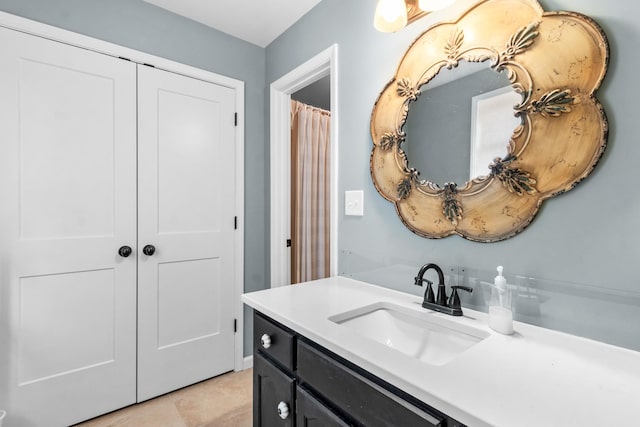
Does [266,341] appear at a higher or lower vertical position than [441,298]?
lower

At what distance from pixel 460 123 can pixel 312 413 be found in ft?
3.71

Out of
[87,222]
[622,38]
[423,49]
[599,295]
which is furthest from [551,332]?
[87,222]

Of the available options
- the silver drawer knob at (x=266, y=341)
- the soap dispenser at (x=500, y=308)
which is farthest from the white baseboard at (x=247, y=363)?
the soap dispenser at (x=500, y=308)

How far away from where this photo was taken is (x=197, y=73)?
79.5 inches

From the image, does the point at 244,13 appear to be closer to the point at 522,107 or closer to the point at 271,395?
the point at 522,107

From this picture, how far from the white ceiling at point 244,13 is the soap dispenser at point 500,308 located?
5.88 ft

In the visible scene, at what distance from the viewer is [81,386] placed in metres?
1.68

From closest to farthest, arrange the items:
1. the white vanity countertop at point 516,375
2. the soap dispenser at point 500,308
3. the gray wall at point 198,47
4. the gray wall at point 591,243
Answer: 1. the white vanity countertop at point 516,375
2. the gray wall at point 591,243
3. the soap dispenser at point 500,308
4. the gray wall at point 198,47

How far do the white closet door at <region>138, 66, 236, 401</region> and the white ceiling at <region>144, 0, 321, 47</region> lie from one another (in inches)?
15.7

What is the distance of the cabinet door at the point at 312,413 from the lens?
85 centimetres

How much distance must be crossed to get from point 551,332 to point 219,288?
1.89 m

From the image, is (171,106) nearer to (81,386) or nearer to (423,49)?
(423,49)

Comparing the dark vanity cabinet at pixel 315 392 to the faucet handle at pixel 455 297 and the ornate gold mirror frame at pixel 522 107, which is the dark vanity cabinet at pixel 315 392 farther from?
the ornate gold mirror frame at pixel 522 107

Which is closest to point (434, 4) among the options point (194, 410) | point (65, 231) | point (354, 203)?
point (354, 203)
